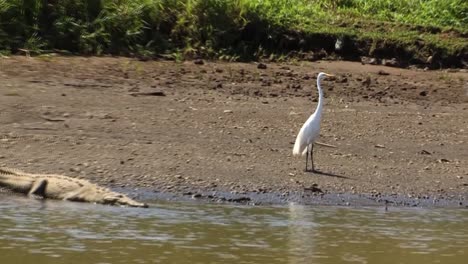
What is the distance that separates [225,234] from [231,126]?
3.32 metres

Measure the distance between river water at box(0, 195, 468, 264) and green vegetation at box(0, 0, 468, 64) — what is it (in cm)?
450

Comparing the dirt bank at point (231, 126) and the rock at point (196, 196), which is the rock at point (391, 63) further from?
the rock at point (196, 196)

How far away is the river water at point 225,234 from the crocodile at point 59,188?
0.25 feet

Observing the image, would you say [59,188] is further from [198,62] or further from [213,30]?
[213,30]

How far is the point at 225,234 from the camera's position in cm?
846

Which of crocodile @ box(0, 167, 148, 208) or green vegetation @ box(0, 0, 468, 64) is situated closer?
crocodile @ box(0, 167, 148, 208)

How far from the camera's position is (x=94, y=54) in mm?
13883

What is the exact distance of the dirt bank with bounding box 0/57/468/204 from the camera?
1030 cm

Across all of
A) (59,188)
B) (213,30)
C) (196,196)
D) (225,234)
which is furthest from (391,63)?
(225,234)

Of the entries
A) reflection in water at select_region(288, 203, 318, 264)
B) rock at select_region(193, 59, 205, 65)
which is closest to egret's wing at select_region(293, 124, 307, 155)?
reflection in water at select_region(288, 203, 318, 264)

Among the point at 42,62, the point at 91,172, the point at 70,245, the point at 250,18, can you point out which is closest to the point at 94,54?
the point at 42,62

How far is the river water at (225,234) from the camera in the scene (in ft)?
25.4

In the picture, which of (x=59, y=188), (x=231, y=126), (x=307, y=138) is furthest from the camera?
(x=231, y=126)

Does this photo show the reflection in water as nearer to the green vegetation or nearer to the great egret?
the great egret
